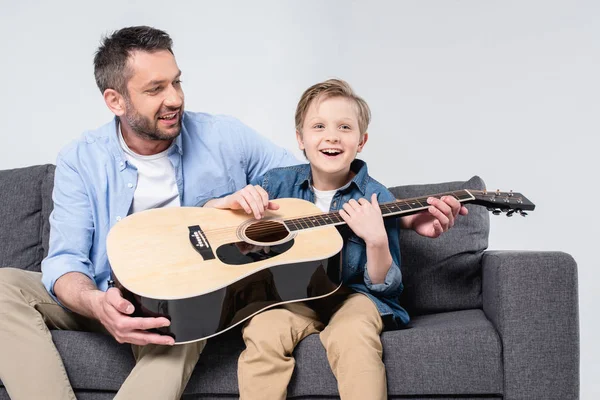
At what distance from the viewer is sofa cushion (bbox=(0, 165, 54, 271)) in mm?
2490

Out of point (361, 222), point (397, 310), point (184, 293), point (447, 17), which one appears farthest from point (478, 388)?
point (447, 17)

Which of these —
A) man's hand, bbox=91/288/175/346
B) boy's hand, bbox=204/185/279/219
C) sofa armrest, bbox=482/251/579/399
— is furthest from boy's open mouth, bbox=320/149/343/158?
man's hand, bbox=91/288/175/346

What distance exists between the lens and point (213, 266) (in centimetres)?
165

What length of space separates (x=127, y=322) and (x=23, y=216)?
1149mm

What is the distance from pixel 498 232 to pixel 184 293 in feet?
6.26

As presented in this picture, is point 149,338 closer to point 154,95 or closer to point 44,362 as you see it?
point 44,362

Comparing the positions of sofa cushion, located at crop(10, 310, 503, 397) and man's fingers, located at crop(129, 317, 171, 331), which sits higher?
man's fingers, located at crop(129, 317, 171, 331)

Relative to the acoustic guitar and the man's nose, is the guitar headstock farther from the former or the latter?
the man's nose

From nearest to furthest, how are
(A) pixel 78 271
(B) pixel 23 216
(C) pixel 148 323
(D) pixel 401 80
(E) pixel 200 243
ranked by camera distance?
1. (C) pixel 148 323
2. (E) pixel 200 243
3. (A) pixel 78 271
4. (B) pixel 23 216
5. (D) pixel 401 80

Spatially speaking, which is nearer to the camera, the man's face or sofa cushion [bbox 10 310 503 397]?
sofa cushion [bbox 10 310 503 397]

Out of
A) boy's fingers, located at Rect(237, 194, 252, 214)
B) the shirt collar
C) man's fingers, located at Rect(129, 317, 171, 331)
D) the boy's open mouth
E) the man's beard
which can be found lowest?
man's fingers, located at Rect(129, 317, 171, 331)

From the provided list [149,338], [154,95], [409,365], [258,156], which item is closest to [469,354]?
[409,365]

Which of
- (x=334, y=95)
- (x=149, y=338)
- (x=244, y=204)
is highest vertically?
(x=334, y=95)

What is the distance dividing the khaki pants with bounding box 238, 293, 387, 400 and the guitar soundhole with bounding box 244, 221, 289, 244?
192mm
